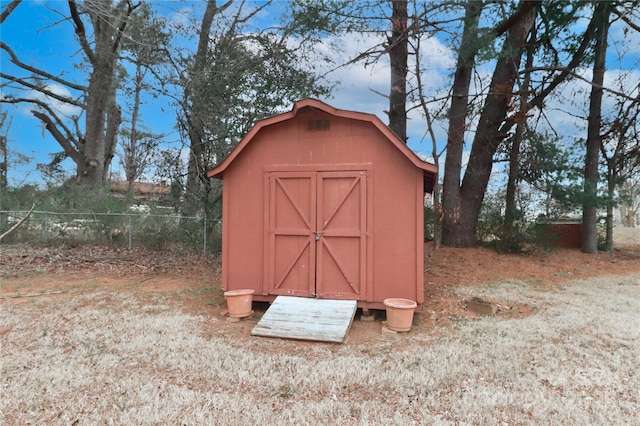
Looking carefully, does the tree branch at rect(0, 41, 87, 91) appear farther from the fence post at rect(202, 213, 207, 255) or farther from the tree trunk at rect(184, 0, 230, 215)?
the fence post at rect(202, 213, 207, 255)

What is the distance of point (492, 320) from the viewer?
5477mm

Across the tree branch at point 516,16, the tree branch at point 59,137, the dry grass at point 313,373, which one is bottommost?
the dry grass at point 313,373

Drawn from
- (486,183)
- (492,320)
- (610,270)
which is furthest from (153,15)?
(610,270)

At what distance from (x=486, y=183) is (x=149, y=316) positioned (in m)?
9.72

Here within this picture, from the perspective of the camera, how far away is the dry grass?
9.45ft

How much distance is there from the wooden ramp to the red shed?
24 centimetres

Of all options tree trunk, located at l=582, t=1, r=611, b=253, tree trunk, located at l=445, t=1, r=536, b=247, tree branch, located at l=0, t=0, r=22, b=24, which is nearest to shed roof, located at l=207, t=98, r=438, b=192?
tree trunk, located at l=445, t=1, r=536, b=247

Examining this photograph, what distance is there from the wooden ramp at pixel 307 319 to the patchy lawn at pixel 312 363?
0.17m

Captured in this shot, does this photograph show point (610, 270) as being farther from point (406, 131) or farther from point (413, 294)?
point (413, 294)

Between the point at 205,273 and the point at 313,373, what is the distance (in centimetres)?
605

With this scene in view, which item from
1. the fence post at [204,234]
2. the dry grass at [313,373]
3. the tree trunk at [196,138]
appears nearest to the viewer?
the dry grass at [313,373]

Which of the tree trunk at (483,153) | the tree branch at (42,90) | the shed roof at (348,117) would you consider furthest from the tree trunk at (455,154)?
the tree branch at (42,90)

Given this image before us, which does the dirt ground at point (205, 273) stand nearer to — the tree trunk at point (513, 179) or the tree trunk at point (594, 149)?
the tree trunk at point (513, 179)

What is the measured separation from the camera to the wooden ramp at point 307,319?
15.4 feet
